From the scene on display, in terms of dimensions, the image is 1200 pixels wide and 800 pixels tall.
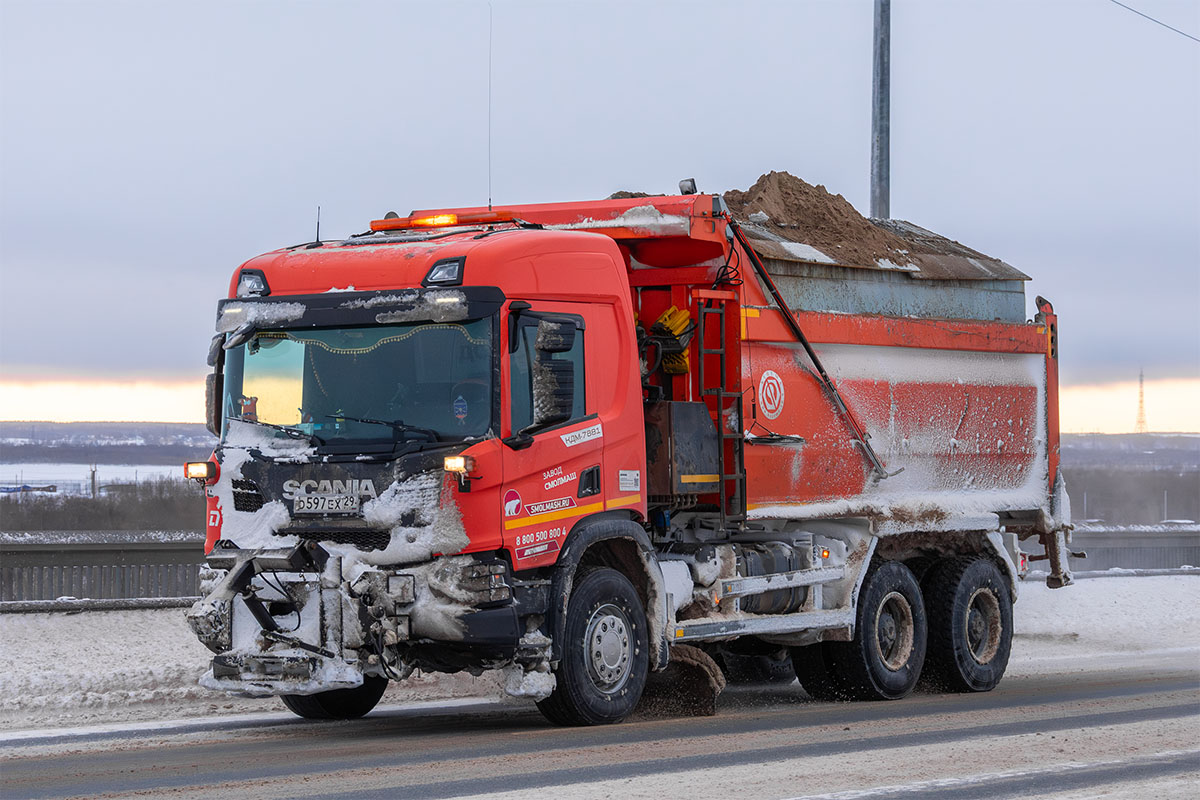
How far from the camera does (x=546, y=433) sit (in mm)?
10938

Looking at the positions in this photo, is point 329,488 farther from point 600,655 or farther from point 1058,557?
point 1058,557

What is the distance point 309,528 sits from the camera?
10711 millimetres

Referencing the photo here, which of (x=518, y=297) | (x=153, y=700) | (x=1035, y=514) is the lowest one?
(x=153, y=700)

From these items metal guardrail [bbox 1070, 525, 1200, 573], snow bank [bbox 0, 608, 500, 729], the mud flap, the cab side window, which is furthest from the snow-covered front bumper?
metal guardrail [bbox 1070, 525, 1200, 573]

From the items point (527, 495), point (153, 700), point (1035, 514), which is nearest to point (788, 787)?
point (527, 495)

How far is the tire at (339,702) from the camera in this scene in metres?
12.3

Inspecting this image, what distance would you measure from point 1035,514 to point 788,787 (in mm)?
8783

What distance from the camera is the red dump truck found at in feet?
34.6

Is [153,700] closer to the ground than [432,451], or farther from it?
closer to the ground

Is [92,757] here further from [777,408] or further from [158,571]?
[158,571]

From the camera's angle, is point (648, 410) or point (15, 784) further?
point (648, 410)

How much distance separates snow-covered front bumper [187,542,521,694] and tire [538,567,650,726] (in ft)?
2.18

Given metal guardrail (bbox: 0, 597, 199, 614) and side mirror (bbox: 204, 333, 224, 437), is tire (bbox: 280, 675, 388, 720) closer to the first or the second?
side mirror (bbox: 204, 333, 224, 437)

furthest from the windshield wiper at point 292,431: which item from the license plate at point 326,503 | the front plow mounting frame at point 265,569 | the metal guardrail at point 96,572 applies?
the metal guardrail at point 96,572
